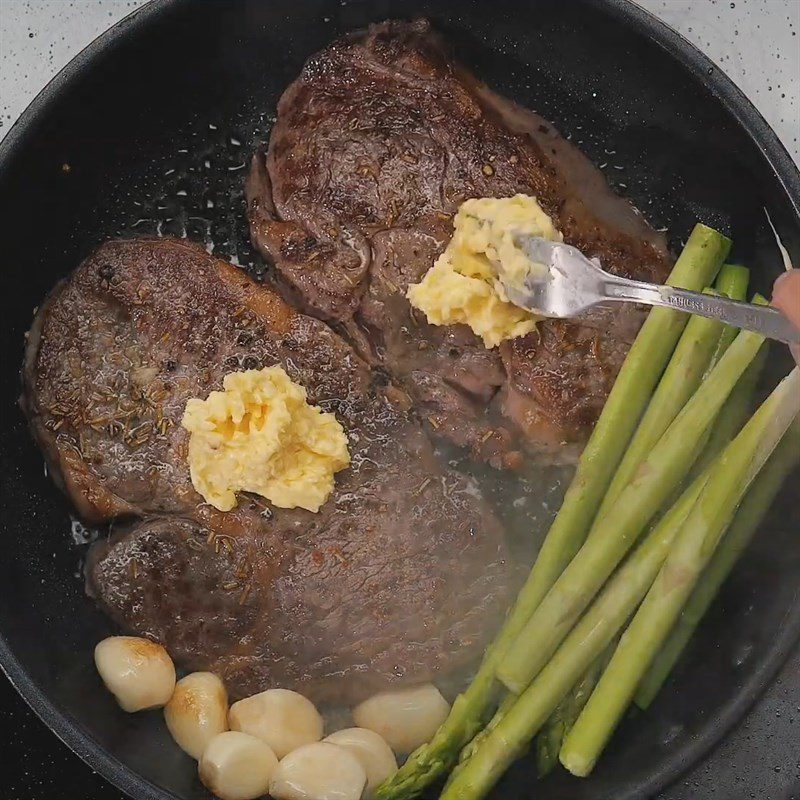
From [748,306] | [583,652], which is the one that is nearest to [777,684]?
[583,652]

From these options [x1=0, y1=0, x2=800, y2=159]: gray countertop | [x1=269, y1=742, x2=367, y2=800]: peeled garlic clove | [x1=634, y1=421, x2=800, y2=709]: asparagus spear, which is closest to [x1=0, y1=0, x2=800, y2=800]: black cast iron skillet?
[x1=634, y1=421, x2=800, y2=709]: asparagus spear

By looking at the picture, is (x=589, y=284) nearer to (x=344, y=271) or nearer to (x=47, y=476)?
(x=344, y=271)

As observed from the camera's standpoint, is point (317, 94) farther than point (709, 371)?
Yes

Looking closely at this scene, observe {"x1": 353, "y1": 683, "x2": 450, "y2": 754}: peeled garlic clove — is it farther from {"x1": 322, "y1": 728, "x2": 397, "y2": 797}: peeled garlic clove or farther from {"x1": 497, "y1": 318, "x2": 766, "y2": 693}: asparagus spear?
{"x1": 497, "y1": 318, "x2": 766, "y2": 693}: asparagus spear

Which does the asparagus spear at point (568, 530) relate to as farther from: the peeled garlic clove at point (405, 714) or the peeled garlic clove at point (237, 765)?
the peeled garlic clove at point (237, 765)

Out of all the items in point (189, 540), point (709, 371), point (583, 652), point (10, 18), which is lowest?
point (583, 652)

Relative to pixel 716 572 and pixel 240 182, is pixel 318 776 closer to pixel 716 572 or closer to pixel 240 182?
pixel 716 572

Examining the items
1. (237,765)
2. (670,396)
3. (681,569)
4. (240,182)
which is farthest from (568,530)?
(240,182)
